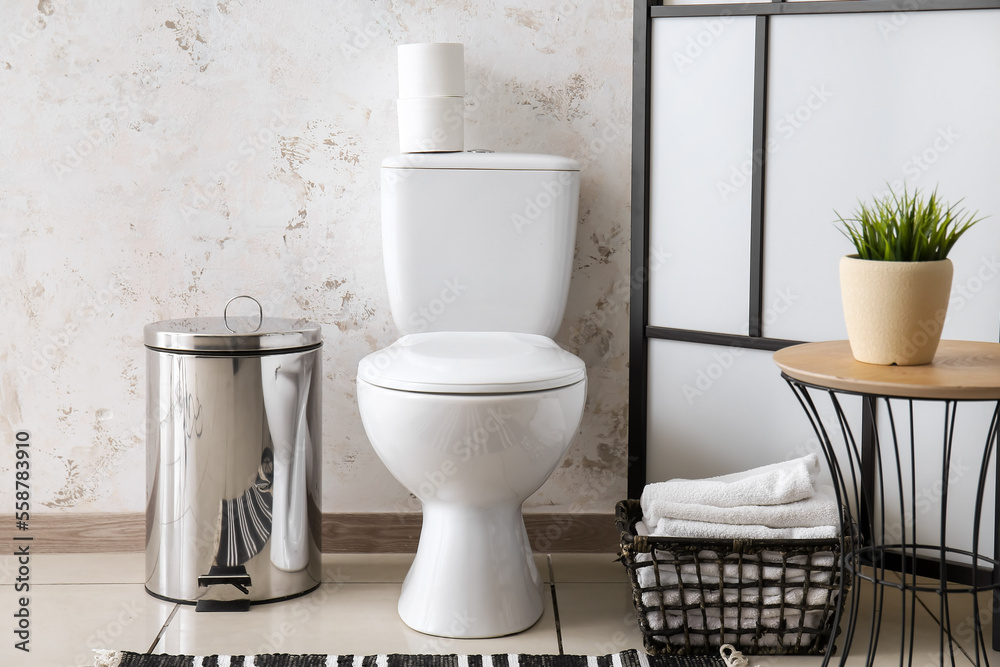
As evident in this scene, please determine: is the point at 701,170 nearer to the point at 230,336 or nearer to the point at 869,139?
the point at 869,139

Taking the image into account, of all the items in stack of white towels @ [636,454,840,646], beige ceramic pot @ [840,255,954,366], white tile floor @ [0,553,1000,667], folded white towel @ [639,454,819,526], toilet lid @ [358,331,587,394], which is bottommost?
white tile floor @ [0,553,1000,667]

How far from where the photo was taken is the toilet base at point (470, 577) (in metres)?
1.55

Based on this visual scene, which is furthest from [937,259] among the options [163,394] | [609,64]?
[163,394]

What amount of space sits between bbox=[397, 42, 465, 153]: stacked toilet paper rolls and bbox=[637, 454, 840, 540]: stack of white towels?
828mm

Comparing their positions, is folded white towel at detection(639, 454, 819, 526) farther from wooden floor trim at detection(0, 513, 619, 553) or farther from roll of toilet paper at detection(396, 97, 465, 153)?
roll of toilet paper at detection(396, 97, 465, 153)

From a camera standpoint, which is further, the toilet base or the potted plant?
the toilet base

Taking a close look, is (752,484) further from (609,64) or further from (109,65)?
(109,65)

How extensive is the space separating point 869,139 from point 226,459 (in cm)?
136

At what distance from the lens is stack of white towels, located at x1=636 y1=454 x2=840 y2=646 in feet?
4.86

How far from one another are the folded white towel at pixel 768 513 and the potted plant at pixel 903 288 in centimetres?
42

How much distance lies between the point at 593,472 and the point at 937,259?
3.25 feet

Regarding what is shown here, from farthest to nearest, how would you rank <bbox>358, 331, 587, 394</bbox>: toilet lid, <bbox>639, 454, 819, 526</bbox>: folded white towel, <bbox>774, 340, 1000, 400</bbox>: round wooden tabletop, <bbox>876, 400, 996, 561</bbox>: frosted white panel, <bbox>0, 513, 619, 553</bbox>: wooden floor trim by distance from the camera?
<bbox>0, 513, 619, 553</bbox>: wooden floor trim
<bbox>876, 400, 996, 561</bbox>: frosted white panel
<bbox>639, 454, 819, 526</bbox>: folded white towel
<bbox>358, 331, 587, 394</bbox>: toilet lid
<bbox>774, 340, 1000, 400</bbox>: round wooden tabletop

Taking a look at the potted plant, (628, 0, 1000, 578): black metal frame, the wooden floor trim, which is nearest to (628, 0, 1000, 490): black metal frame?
(628, 0, 1000, 578): black metal frame

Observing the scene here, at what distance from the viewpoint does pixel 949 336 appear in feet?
5.35
